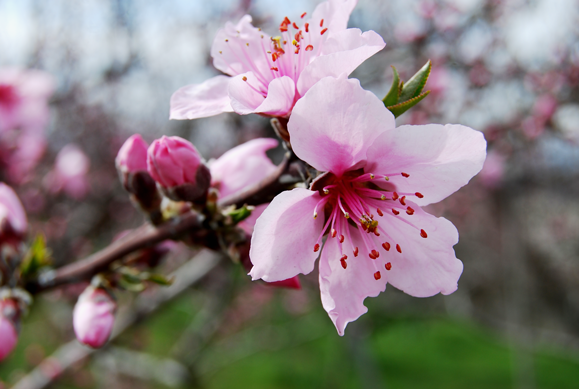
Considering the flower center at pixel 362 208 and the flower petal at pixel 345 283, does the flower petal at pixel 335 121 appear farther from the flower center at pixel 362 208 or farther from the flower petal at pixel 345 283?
the flower petal at pixel 345 283

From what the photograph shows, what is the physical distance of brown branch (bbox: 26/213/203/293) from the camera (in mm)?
965

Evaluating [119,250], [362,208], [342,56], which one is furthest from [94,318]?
[342,56]

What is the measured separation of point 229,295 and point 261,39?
280 centimetres

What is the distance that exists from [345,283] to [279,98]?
0.38 m

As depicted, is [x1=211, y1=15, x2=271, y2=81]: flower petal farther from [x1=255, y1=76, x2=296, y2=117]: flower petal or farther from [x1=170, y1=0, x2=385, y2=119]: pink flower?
[x1=255, y1=76, x2=296, y2=117]: flower petal

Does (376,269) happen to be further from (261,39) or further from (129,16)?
(129,16)

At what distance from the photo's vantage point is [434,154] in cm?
69

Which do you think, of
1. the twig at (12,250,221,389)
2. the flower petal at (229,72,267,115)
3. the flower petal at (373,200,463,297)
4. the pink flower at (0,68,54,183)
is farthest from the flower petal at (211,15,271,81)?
the pink flower at (0,68,54,183)

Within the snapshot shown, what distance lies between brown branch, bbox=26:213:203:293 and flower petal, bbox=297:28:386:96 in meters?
0.43

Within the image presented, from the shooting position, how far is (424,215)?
2.43 feet

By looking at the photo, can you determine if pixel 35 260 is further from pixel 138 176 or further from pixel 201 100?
pixel 201 100

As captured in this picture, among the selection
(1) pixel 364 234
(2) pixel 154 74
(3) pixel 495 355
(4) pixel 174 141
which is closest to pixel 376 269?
(1) pixel 364 234

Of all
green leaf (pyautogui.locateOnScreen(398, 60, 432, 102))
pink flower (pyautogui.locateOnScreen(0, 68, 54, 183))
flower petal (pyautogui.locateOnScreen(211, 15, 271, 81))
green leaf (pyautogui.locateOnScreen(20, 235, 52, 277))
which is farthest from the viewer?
pink flower (pyautogui.locateOnScreen(0, 68, 54, 183))

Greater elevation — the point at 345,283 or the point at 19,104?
the point at 19,104
